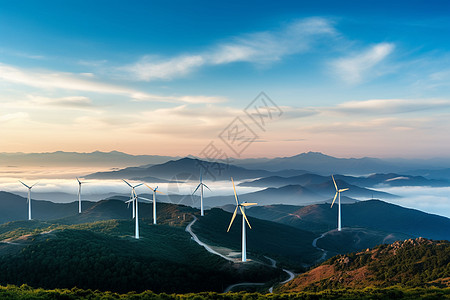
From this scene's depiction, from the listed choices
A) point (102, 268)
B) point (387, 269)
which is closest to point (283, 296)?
point (387, 269)

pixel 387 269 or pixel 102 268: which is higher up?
pixel 387 269

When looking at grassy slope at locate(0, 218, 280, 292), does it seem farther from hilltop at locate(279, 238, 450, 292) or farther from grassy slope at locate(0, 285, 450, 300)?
grassy slope at locate(0, 285, 450, 300)

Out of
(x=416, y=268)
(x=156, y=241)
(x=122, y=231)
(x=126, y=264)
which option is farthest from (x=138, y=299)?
(x=122, y=231)

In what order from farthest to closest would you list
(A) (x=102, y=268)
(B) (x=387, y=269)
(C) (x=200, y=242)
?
(C) (x=200, y=242)
(A) (x=102, y=268)
(B) (x=387, y=269)

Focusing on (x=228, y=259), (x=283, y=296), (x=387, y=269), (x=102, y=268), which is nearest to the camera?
(x=283, y=296)

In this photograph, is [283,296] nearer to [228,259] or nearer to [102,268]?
[102,268]

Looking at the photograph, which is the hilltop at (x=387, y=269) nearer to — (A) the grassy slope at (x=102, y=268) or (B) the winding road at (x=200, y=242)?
(A) the grassy slope at (x=102, y=268)

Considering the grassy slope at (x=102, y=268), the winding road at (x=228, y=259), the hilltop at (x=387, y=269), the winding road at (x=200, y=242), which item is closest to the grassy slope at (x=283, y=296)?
the hilltop at (x=387, y=269)

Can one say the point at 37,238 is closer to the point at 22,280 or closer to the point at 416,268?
the point at 22,280

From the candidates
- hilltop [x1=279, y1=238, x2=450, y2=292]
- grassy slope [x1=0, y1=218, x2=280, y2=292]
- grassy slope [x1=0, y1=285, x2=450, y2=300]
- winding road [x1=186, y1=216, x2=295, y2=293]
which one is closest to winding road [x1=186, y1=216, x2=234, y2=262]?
winding road [x1=186, y1=216, x2=295, y2=293]
